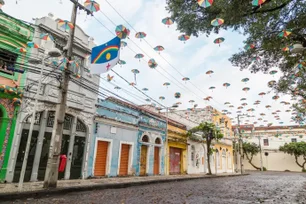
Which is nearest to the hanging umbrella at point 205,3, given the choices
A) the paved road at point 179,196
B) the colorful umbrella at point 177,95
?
the paved road at point 179,196

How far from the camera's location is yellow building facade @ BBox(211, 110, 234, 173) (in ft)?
99.4

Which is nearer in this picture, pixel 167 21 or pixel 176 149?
pixel 167 21

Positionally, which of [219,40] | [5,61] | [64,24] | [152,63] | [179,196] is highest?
[64,24]

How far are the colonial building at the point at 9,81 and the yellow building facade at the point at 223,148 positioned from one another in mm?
23689

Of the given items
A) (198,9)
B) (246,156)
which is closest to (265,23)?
(198,9)

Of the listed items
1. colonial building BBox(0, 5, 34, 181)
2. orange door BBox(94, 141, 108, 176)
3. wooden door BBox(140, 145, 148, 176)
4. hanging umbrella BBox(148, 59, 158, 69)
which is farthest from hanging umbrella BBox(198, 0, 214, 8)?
wooden door BBox(140, 145, 148, 176)

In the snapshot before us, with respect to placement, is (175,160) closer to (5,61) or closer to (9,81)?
(9,81)

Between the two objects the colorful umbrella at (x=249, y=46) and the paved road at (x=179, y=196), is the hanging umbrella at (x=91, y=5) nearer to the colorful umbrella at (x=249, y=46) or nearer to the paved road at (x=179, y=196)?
the colorful umbrella at (x=249, y=46)

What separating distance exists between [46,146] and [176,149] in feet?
45.8

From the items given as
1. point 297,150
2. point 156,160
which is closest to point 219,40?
Result: point 156,160

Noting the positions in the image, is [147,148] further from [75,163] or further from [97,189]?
[97,189]

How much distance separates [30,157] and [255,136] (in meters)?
47.7

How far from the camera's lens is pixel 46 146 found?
11305 mm

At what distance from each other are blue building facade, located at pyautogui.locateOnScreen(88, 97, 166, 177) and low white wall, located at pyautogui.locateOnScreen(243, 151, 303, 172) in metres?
35.9
